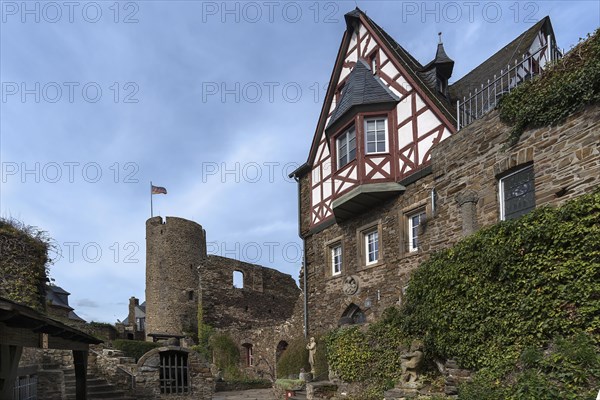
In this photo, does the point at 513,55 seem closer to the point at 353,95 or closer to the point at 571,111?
the point at 353,95

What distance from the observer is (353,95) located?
49.0 feet

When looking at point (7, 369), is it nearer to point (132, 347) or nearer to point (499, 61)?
point (499, 61)

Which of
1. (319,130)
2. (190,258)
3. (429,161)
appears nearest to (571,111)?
(429,161)

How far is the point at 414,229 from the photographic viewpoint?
13750 millimetres

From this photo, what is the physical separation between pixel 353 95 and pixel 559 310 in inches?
357

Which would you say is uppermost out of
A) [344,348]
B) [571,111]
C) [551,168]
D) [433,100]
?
[433,100]

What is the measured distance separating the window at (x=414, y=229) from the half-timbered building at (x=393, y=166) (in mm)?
28

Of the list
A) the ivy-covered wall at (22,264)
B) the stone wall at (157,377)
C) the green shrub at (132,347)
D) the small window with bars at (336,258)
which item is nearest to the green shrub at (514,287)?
the small window with bars at (336,258)

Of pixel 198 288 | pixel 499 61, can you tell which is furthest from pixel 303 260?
pixel 198 288

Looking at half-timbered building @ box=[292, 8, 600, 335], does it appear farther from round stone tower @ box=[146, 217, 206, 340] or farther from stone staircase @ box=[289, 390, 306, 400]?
round stone tower @ box=[146, 217, 206, 340]

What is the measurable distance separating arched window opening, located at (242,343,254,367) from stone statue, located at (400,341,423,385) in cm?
1757

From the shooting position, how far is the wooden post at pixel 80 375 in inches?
411

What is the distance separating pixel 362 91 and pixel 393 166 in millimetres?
2445

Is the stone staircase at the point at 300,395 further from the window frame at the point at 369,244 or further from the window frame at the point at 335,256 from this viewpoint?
the window frame at the point at 369,244
